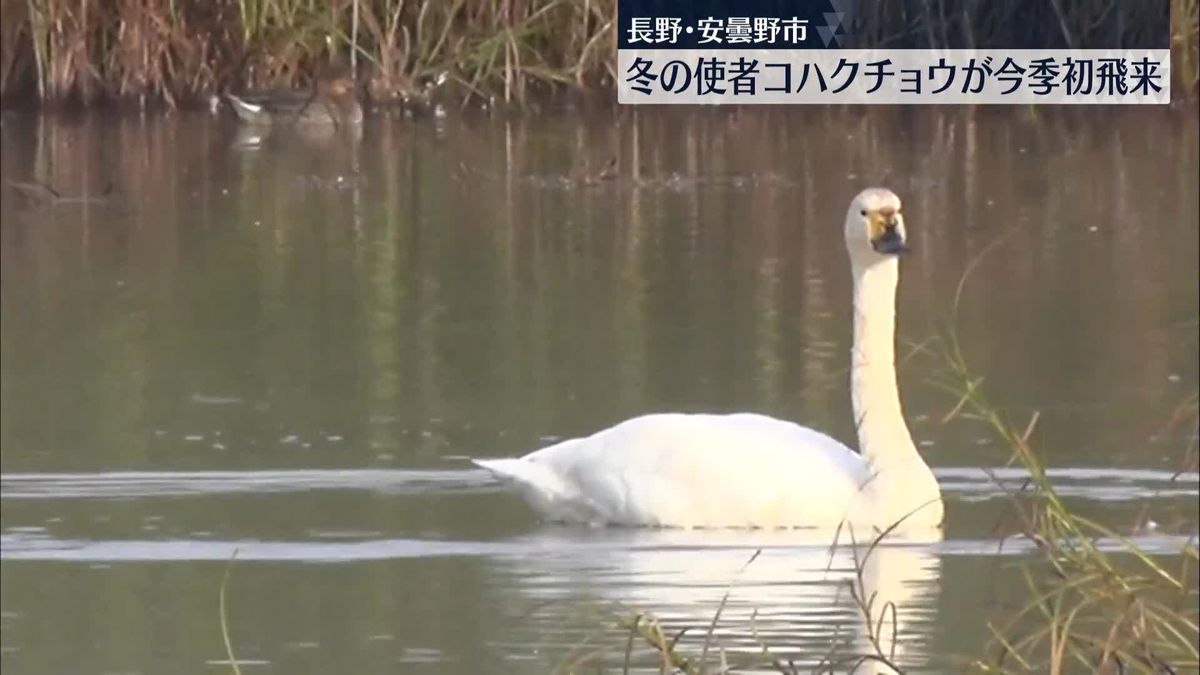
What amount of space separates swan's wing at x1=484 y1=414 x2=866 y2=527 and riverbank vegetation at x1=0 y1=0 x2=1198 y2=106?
259cm

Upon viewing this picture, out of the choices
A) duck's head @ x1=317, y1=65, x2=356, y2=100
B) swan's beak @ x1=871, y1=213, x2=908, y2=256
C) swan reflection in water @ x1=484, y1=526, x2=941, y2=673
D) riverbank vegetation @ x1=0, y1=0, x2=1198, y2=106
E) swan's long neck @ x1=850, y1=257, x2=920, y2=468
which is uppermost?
riverbank vegetation @ x1=0, y1=0, x2=1198, y2=106

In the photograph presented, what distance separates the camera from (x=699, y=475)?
7.59 metres

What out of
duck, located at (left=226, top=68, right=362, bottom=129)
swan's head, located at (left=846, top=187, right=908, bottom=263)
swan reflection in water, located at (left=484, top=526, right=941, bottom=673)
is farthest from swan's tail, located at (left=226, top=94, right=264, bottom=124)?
swan reflection in water, located at (left=484, top=526, right=941, bottom=673)

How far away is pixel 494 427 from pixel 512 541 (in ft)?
4.68

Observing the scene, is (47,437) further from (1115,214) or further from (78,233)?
(1115,214)

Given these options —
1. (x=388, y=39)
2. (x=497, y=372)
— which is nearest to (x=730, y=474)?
(x=497, y=372)

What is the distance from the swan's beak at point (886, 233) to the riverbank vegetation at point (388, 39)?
202 centimetres

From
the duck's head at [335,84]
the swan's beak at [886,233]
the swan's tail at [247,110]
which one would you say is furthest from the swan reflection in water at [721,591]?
the swan's tail at [247,110]

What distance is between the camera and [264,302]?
1163 cm

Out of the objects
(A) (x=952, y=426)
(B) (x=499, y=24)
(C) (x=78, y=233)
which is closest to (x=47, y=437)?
(A) (x=952, y=426)

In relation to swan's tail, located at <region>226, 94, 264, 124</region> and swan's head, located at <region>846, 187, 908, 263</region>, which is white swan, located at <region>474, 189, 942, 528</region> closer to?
swan's head, located at <region>846, 187, 908, 263</region>

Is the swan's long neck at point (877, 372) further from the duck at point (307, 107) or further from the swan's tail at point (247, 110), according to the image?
the swan's tail at point (247, 110)

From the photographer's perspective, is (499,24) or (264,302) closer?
(264,302)

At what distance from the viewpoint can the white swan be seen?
750cm
